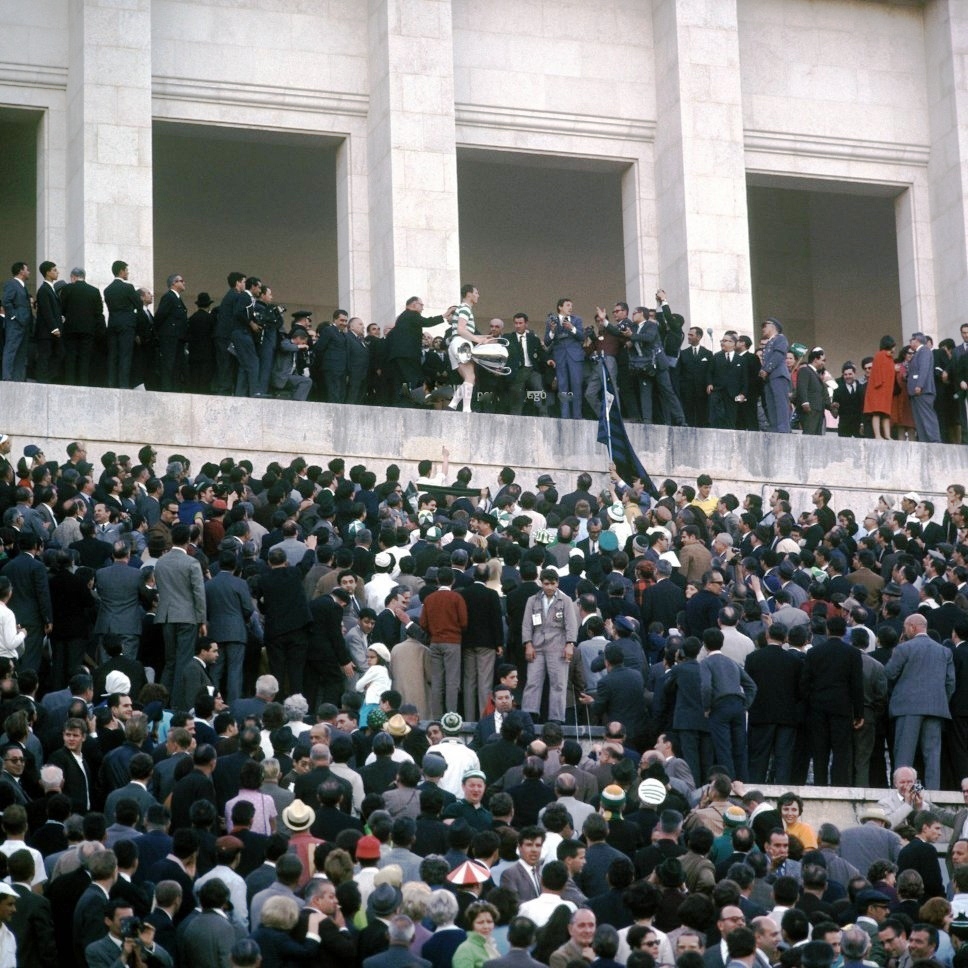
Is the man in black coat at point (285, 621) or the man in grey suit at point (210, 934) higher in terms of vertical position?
the man in black coat at point (285, 621)

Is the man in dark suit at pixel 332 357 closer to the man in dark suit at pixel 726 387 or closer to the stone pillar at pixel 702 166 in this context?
the man in dark suit at pixel 726 387

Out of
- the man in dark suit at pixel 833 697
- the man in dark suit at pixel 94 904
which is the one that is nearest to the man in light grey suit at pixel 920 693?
the man in dark suit at pixel 833 697

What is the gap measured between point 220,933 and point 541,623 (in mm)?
6405

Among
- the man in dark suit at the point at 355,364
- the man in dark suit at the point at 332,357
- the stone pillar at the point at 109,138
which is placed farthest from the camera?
the stone pillar at the point at 109,138

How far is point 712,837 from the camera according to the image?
13422mm

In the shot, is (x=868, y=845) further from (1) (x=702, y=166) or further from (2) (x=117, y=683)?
(1) (x=702, y=166)

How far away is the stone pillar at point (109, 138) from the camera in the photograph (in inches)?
1142

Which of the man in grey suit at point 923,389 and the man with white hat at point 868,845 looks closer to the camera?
the man with white hat at point 868,845

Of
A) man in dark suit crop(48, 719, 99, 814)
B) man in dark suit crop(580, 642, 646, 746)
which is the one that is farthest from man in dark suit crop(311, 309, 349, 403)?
man in dark suit crop(48, 719, 99, 814)

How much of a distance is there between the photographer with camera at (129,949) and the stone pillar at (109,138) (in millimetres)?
18041

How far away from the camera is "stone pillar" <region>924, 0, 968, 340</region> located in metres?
34.1

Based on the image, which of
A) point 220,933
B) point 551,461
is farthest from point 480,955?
point 551,461

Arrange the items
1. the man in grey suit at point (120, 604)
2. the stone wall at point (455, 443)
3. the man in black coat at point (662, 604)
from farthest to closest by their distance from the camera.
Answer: the stone wall at point (455, 443)
the man in black coat at point (662, 604)
the man in grey suit at point (120, 604)

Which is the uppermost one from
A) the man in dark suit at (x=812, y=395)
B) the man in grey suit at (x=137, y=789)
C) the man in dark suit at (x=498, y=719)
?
the man in dark suit at (x=812, y=395)
